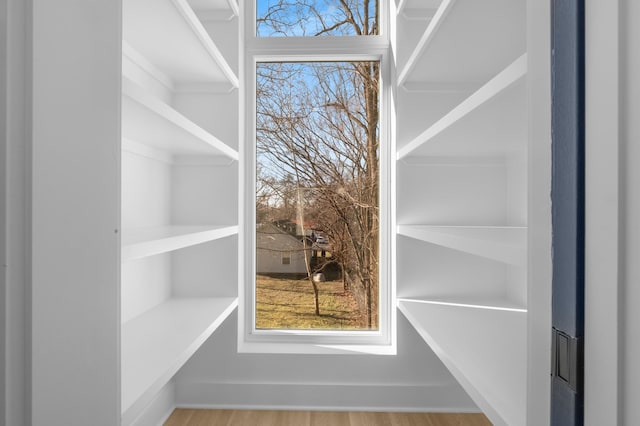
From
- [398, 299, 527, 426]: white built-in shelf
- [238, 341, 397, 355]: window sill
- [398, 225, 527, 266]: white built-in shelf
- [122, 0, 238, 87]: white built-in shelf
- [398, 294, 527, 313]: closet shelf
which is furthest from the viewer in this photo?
[238, 341, 397, 355]: window sill

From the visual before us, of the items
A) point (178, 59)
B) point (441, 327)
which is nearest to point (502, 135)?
point (441, 327)

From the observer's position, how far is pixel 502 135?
1.59m

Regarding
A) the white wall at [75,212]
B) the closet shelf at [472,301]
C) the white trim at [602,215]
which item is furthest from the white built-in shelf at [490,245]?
the white wall at [75,212]

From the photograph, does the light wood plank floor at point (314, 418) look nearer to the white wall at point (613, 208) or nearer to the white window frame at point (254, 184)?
the white window frame at point (254, 184)

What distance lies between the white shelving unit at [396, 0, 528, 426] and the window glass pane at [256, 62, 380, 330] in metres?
0.22

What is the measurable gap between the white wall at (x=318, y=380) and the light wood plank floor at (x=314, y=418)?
0.14ft

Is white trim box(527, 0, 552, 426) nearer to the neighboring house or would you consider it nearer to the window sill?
the window sill

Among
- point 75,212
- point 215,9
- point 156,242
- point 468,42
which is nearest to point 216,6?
point 215,9

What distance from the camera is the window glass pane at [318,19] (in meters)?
2.12

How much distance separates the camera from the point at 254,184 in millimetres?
2162

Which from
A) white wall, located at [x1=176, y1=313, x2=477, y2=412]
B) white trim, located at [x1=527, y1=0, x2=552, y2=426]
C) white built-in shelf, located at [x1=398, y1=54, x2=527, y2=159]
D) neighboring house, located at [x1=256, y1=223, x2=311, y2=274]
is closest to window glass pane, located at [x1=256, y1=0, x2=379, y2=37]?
white built-in shelf, located at [x1=398, y1=54, x2=527, y2=159]

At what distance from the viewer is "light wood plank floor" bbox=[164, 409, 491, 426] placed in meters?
1.84

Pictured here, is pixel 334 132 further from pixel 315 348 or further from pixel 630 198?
pixel 630 198

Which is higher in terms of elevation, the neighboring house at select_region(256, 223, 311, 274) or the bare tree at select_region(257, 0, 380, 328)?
the bare tree at select_region(257, 0, 380, 328)
